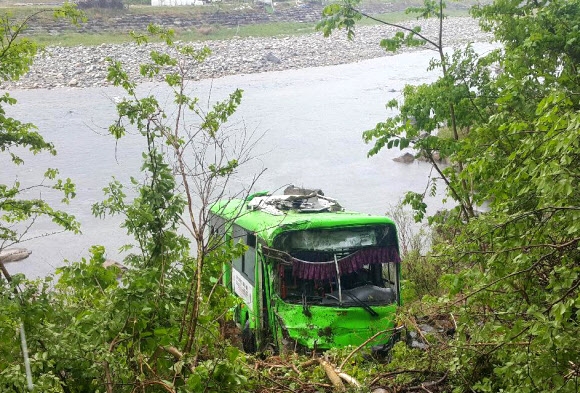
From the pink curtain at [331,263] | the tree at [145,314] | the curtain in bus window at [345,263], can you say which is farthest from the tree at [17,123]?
the curtain in bus window at [345,263]

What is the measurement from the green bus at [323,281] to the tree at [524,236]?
115 centimetres

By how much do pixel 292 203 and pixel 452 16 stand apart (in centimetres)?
5881

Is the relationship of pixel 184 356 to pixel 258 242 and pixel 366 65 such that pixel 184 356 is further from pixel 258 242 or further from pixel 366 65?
pixel 366 65

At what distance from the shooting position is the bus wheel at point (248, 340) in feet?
29.5

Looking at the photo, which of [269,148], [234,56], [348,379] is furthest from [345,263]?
[234,56]

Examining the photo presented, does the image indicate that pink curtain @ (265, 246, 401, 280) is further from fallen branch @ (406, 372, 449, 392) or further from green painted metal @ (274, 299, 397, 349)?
fallen branch @ (406, 372, 449, 392)

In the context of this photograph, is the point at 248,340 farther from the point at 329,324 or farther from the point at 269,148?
the point at 269,148

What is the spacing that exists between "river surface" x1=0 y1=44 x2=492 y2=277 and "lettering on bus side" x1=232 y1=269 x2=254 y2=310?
6790 mm

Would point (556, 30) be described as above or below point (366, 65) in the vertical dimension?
above

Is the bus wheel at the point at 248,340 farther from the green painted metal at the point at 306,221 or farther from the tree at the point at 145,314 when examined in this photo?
the tree at the point at 145,314

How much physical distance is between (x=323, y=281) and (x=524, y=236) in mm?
4216

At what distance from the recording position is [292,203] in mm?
9695

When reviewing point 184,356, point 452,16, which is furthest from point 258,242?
point 452,16

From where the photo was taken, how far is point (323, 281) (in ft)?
27.8
